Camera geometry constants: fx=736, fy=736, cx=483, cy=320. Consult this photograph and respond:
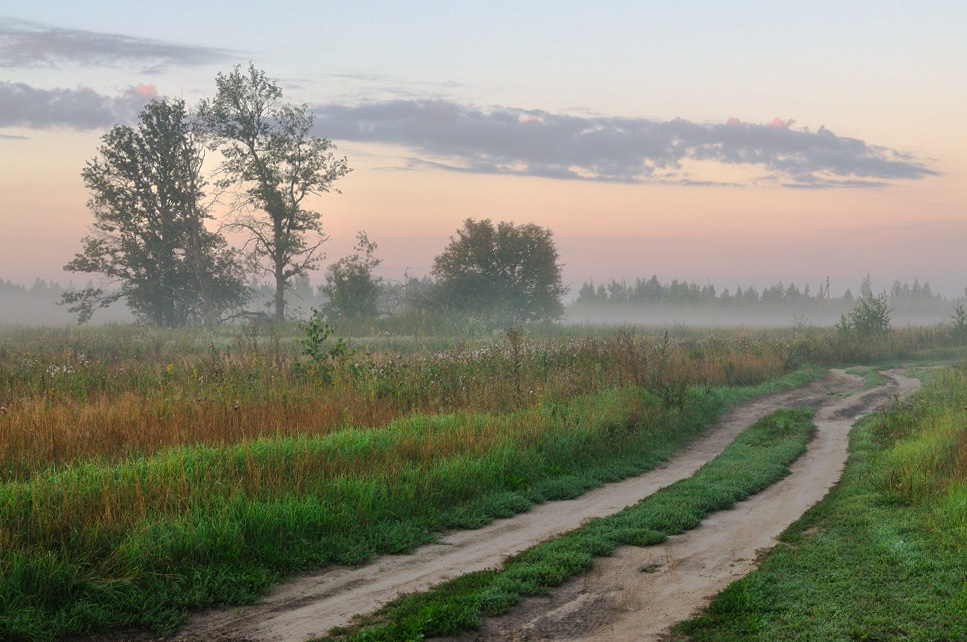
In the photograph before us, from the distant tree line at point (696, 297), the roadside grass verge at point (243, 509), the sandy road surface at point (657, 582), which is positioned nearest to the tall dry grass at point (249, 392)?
the roadside grass verge at point (243, 509)

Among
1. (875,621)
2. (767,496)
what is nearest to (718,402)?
(767,496)

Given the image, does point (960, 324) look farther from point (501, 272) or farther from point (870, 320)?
point (501, 272)

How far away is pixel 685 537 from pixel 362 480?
3996 millimetres

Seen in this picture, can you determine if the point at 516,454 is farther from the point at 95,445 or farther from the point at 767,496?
the point at 95,445

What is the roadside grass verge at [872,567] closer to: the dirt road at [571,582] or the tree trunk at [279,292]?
the dirt road at [571,582]

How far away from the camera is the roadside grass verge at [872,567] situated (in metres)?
5.73

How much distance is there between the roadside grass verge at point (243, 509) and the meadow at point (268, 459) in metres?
0.02

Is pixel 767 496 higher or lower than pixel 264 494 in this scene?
lower

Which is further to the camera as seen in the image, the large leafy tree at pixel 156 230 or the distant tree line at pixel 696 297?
the distant tree line at pixel 696 297

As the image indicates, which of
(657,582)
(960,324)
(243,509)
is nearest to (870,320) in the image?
(960,324)

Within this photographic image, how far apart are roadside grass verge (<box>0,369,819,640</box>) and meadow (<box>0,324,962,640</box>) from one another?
21mm

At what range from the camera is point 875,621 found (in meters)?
5.82

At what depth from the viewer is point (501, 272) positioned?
5941 centimetres

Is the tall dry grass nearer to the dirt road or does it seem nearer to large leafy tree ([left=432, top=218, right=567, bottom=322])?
the dirt road
